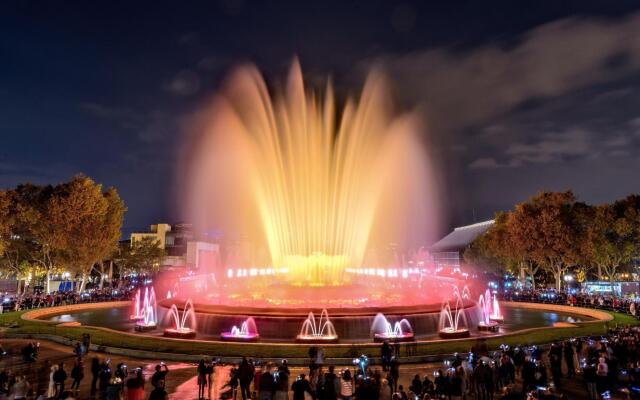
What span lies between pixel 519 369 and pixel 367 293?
2034 cm

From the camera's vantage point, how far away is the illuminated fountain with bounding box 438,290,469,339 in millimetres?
26094

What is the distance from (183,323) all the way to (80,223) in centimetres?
3553

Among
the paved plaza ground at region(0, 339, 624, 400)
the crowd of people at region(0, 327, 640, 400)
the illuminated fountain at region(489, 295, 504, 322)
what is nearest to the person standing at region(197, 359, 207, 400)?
the crowd of people at region(0, 327, 640, 400)

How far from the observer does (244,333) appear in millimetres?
25688

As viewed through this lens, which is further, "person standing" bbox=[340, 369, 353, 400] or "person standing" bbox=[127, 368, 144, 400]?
"person standing" bbox=[340, 369, 353, 400]

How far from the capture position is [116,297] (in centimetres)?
5294

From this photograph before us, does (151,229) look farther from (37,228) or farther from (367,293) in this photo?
(367,293)

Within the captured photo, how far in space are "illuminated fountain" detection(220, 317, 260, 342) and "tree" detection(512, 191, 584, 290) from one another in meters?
53.6

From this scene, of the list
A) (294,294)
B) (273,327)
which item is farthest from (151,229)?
(273,327)

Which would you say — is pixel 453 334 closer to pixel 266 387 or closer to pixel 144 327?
pixel 266 387

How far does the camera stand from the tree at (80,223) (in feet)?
180

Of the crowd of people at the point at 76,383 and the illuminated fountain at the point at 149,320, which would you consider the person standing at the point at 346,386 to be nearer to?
the crowd of people at the point at 76,383

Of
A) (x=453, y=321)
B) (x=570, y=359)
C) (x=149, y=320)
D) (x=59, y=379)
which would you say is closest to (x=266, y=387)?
(x=59, y=379)

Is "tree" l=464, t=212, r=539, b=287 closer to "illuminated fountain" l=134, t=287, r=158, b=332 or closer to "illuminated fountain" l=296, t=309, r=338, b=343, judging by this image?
"illuminated fountain" l=296, t=309, r=338, b=343
